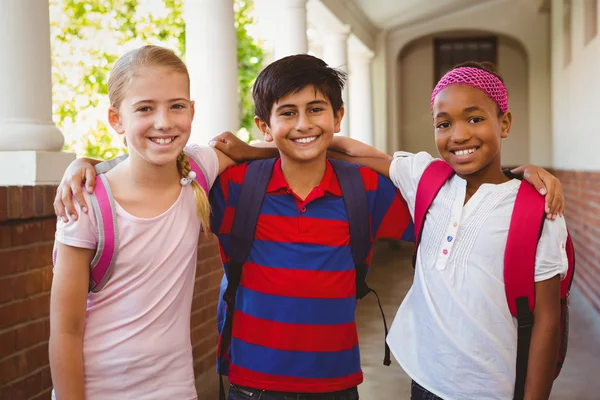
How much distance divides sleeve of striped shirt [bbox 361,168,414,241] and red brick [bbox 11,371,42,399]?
1135 mm

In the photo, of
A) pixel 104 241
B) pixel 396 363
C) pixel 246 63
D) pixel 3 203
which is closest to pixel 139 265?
pixel 104 241

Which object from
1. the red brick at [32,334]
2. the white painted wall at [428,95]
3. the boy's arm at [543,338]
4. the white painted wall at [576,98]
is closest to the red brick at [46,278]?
the red brick at [32,334]

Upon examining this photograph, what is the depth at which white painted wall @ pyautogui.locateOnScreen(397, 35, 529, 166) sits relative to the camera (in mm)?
12008

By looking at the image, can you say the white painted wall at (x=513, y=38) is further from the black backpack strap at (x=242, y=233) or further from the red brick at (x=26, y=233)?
the black backpack strap at (x=242, y=233)

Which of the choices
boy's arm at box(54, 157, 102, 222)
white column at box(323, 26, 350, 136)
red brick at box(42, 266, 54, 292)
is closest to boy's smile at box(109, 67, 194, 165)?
boy's arm at box(54, 157, 102, 222)

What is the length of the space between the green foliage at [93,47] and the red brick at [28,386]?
419 cm

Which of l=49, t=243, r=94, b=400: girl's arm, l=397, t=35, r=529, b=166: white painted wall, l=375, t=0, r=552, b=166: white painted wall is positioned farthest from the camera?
l=397, t=35, r=529, b=166: white painted wall

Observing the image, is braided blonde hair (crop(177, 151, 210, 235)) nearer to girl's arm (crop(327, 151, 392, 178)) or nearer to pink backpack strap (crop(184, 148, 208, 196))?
pink backpack strap (crop(184, 148, 208, 196))

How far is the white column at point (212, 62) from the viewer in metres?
3.82

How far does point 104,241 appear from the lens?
1.40 m

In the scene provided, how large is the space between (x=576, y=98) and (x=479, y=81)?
597cm

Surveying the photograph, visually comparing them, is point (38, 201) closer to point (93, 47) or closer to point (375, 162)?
point (375, 162)

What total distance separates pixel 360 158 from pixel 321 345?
0.57 meters

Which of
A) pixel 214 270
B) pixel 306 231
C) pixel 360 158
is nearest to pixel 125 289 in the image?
pixel 306 231
